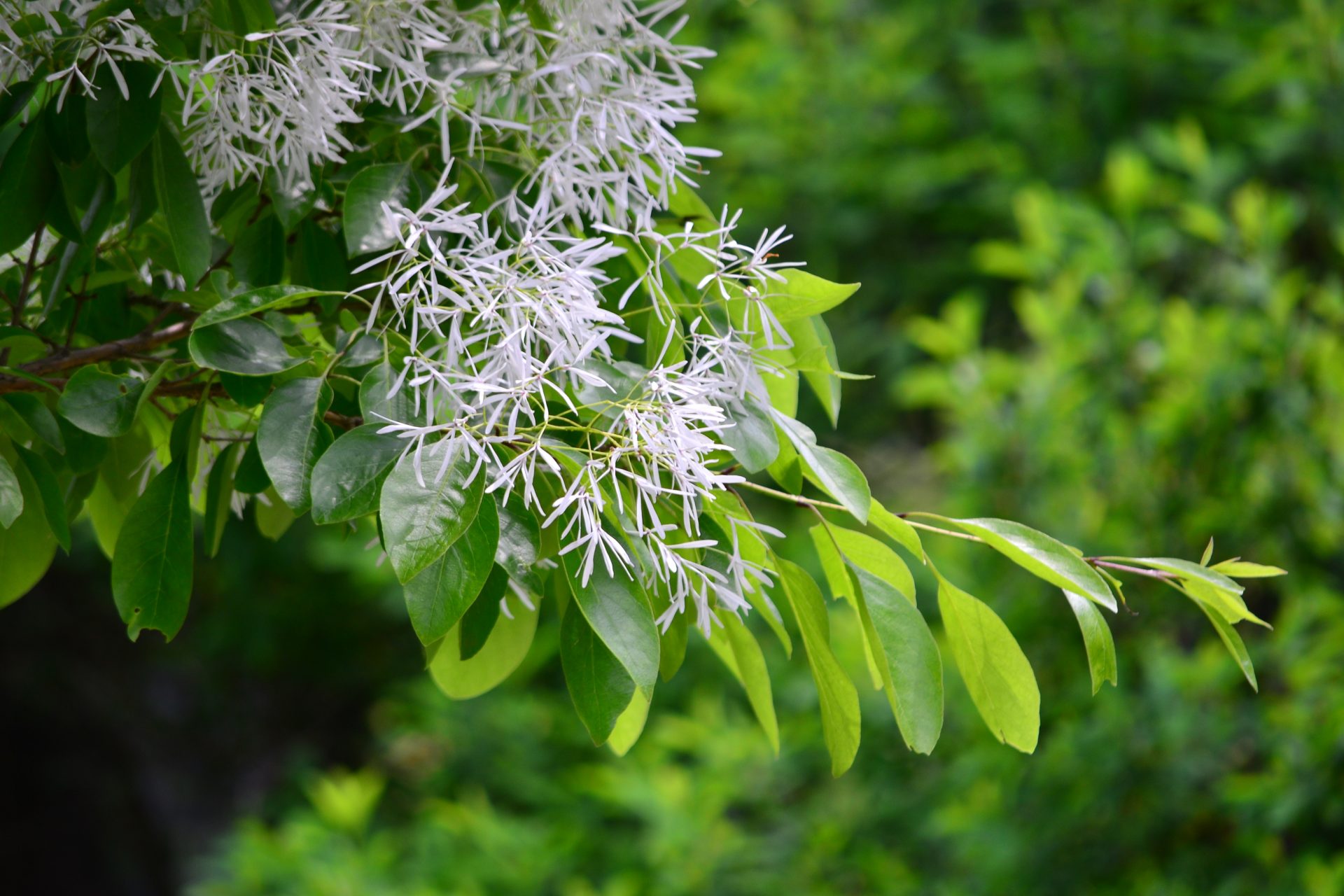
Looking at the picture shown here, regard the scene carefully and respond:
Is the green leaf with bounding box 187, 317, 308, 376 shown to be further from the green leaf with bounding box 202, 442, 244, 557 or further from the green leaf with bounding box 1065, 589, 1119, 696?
the green leaf with bounding box 1065, 589, 1119, 696

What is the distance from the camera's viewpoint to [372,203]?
1.47 feet

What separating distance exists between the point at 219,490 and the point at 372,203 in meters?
0.15

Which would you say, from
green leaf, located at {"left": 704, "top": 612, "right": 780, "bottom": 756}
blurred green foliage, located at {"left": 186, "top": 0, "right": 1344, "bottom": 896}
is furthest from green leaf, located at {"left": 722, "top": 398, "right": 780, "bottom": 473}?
blurred green foliage, located at {"left": 186, "top": 0, "right": 1344, "bottom": 896}

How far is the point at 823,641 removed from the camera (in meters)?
0.47

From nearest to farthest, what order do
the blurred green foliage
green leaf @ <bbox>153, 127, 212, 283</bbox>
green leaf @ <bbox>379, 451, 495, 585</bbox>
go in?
green leaf @ <bbox>379, 451, 495, 585</bbox>
green leaf @ <bbox>153, 127, 212, 283</bbox>
the blurred green foliage

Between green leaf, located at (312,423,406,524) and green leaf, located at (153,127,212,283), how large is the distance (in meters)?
0.13

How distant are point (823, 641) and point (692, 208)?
21 centimetres

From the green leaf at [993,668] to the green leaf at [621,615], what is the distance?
13 cm

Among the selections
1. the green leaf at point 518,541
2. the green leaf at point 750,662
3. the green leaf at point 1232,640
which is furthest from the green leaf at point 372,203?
the green leaf at point 1232,640

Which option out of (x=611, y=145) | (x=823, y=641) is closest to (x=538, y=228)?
(x=611, y=145)

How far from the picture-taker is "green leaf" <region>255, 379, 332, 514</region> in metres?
0.39

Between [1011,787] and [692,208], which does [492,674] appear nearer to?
[692,208]

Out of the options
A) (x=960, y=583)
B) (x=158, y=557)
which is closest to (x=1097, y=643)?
(x=158, y=557)

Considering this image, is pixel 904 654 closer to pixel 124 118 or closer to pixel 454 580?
pixel 454 580
